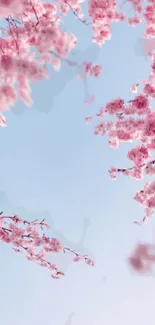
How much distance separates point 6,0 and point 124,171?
20.0 ft

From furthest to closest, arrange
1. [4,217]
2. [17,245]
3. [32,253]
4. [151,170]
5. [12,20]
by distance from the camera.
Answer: [32,253], [17,245], [4,217], [151,170], [12,20]

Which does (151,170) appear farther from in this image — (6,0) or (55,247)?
(6,0)

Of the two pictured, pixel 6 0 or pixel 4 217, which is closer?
pixel 6 0

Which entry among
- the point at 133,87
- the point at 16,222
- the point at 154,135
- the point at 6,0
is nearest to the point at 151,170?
the point at 154,135

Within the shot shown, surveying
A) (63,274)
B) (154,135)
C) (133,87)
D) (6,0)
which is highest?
(133,87)

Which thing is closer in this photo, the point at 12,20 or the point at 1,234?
the point at 12,20

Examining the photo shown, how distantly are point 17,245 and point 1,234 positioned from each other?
20.4 inches

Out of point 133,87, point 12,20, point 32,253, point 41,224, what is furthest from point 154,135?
point 32,253

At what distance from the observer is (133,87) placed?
11.6 m

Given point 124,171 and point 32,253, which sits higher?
point 124,171

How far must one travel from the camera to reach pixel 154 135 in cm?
1061

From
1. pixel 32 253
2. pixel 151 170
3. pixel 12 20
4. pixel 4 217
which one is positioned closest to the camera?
pixel 12 20

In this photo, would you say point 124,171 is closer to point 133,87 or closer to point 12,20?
point 133,87

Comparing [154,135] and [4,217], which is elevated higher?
[154,135]
